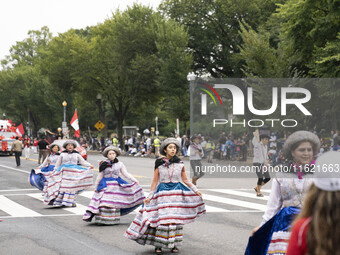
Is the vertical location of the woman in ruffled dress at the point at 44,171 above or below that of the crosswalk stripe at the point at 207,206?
above

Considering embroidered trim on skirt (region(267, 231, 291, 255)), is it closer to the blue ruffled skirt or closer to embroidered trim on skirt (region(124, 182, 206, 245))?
the blue ruffled skirt

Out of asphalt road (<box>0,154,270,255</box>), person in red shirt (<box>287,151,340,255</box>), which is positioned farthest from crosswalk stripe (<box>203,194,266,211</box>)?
person in red shirt (<box>287,151,340,255</box>)

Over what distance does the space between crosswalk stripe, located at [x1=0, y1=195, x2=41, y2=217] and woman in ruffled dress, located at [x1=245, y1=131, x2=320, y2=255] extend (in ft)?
25.3

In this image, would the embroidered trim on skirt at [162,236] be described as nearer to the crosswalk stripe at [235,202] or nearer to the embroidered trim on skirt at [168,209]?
the embroidered trim on skirt at [168,209]

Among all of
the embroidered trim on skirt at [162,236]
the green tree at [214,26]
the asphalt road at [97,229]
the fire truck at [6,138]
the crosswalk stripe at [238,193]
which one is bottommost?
the asphalt road at [97,229]

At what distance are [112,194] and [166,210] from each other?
249 centimetres

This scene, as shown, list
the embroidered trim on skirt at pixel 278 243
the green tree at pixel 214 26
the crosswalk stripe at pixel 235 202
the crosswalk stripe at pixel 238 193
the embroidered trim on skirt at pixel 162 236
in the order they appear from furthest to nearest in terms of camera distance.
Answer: the green tree at pixel 214 26 < the crosswalk stripe at pixel 238 193 < the crosswalk stripe at pixel 235 202 < the embroidered trim on skirt at pixel 162 236 < the embroidered trim on skirt at pixel 278 243

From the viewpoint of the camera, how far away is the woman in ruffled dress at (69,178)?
1261 cm

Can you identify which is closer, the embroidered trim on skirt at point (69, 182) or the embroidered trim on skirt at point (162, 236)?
the embroidered trim on skirt at point (162, 236)

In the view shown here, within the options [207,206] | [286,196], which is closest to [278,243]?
[286,196]

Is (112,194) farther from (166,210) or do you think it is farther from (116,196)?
(166,210)

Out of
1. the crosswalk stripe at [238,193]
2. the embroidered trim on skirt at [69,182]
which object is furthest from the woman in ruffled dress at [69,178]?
the crosswalk stripe at [238,193]

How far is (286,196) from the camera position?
16.6 feet

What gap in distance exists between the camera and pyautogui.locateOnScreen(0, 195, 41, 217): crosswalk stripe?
11.8m
